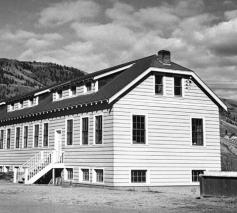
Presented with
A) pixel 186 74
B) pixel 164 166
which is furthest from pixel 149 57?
pixel 164 166

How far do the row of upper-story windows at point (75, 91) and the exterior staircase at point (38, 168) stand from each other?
4272 millimetres

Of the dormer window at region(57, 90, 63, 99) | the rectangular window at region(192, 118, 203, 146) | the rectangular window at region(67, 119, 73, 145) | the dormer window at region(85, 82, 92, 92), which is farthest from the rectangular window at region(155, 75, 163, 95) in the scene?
the dormer window at region(57, 90, 63, 99)

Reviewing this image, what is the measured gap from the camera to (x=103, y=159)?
88.6 feet

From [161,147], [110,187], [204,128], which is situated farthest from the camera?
[204,128]

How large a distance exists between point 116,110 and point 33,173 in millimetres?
8603

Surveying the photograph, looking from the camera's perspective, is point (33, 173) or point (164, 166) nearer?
point (164, 166)

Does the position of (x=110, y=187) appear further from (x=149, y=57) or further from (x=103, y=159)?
(x=149, y=57)

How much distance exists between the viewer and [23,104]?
39875mm

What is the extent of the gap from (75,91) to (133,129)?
684 centimetres

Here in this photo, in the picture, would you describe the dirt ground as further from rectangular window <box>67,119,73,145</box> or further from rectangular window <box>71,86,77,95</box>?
rectangular window <box>71,86,77,95</box>

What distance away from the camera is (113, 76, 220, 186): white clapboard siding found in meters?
26.5

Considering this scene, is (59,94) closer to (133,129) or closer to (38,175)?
(38,175)

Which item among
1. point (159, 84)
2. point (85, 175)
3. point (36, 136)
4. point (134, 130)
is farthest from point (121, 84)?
point (36, 136)

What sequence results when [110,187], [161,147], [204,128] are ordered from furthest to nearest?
[204,128] → [161,147] → [110,187]
